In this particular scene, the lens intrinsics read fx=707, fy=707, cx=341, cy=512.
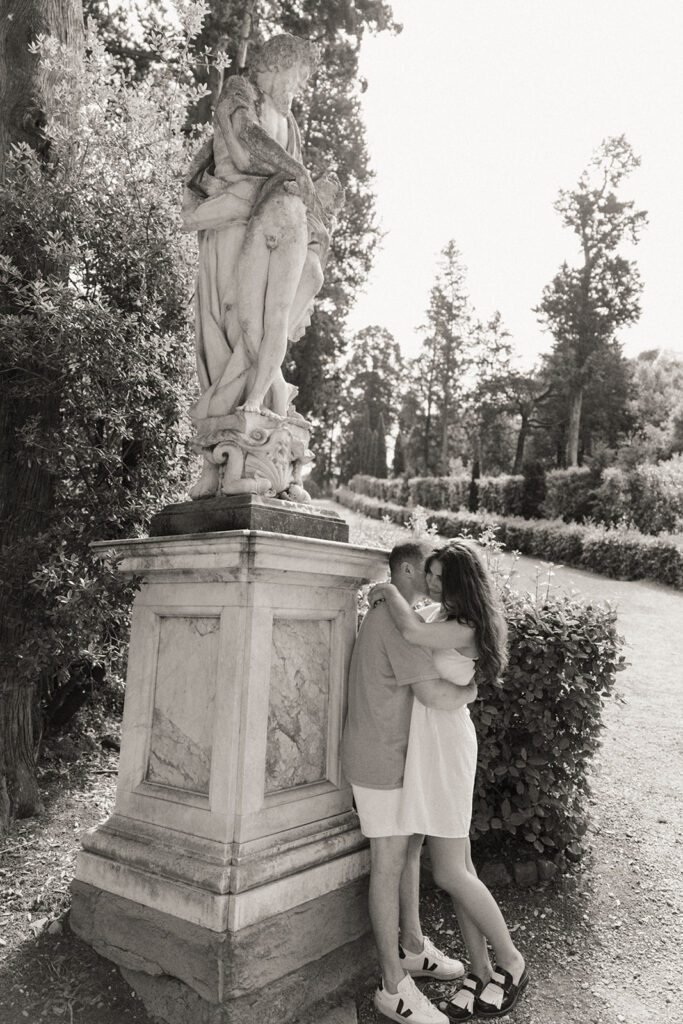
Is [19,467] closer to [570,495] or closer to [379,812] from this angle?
[379,812]

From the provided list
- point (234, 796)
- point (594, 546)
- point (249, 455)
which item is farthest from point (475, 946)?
point (594, 546)

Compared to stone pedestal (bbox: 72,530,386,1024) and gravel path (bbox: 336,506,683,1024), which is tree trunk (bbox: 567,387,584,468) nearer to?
gravel path (bbox: 336,506,683,1024)

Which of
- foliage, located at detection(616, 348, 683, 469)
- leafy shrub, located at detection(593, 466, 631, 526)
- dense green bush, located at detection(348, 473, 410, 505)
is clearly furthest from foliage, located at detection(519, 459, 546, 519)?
dense green bush, located at detection(348, 473, 410, 505)

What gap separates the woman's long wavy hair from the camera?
2.70m

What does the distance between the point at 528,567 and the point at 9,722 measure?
1504 cm

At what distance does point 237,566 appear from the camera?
2629mm

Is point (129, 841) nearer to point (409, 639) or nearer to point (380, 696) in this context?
point (380, 696)

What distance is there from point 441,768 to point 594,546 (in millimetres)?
16149

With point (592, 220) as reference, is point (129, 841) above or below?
below

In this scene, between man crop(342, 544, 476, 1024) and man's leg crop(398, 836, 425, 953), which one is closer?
man crop(342, 544, 476, 1024)

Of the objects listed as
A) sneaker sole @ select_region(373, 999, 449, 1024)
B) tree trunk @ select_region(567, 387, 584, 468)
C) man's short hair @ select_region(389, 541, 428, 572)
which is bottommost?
sneaker sole @ select_region(373, 999, 449, 1024)

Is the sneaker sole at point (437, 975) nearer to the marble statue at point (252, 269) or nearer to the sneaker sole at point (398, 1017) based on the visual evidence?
the sneaker sole at point (398, 1017)

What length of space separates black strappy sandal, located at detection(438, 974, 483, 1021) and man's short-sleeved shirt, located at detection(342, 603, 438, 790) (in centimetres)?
78

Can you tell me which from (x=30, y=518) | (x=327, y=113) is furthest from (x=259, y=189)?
(x=327, y=113)
